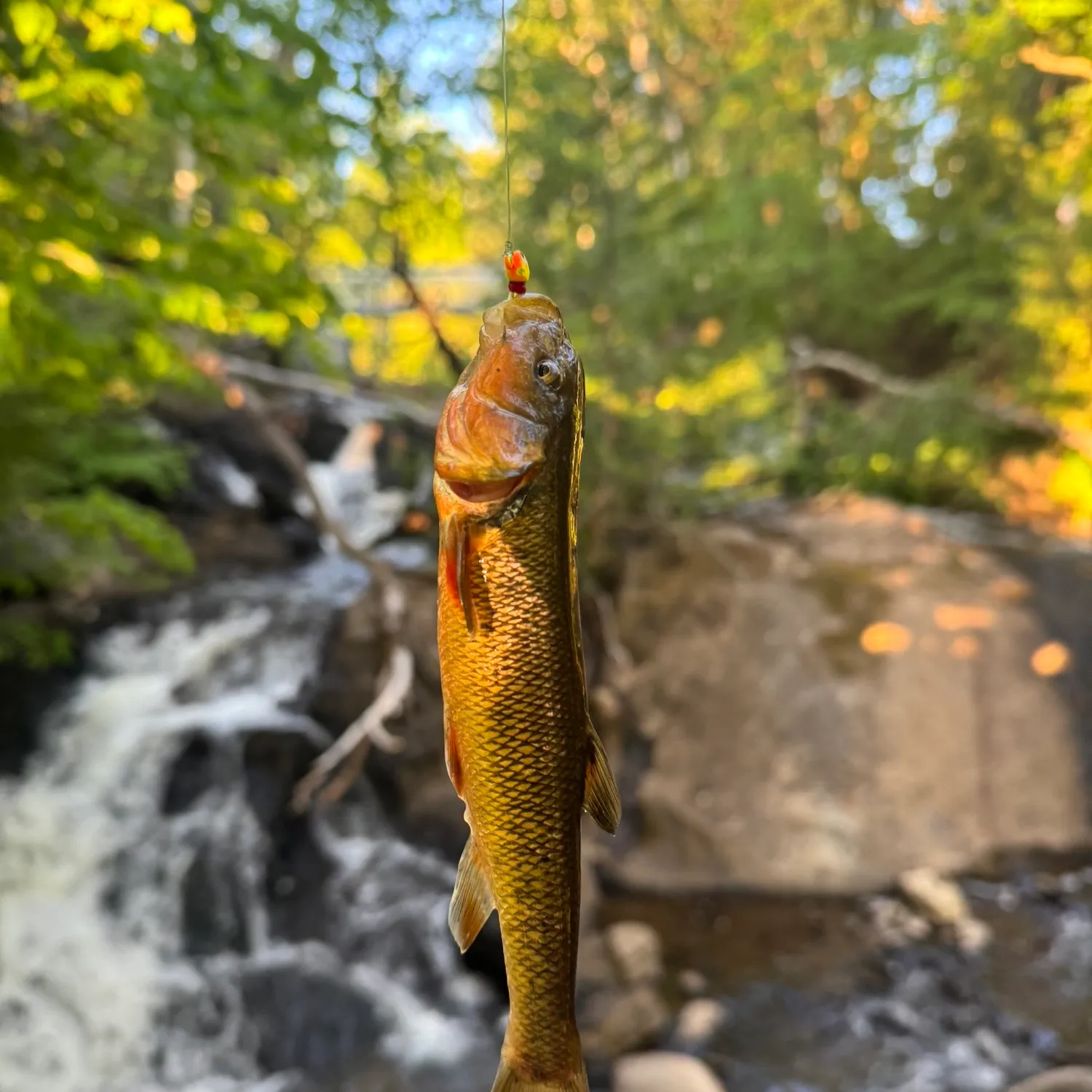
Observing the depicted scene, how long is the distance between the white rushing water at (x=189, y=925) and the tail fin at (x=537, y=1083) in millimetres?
3516

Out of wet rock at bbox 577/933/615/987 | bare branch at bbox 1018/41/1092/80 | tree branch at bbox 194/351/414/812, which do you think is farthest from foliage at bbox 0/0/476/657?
wet rock at bbox 577/933/615/987

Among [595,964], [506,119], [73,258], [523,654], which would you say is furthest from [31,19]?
[595,964]

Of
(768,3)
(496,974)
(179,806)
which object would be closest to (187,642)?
(179,806)

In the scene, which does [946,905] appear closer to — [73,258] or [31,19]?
[73,258]

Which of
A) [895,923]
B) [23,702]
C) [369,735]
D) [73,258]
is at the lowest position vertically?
[895,923]

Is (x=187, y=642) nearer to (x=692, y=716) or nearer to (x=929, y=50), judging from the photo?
(x=692, y=716)

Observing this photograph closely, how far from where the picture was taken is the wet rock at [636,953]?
4648 mm

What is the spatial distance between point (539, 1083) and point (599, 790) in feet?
1.47

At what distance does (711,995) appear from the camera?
15.0 feet

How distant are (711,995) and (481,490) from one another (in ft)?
15.1

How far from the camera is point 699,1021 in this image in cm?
433

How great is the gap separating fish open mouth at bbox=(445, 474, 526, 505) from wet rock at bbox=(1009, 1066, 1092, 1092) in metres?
4.25

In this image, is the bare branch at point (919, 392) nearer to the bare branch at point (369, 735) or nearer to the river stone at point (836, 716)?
the river stone at point (836, 716)

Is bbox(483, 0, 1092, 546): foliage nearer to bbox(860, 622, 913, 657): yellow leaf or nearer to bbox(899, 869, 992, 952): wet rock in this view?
bbox(860, 622, 913, 657): yellow leaf
